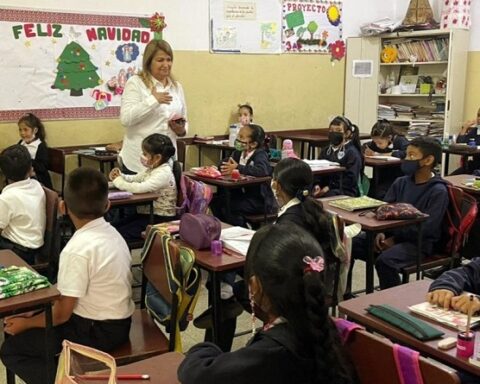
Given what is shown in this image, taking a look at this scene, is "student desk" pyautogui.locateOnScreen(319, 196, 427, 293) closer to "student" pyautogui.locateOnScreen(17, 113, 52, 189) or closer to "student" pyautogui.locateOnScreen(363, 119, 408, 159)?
"student" pyautogui.locateOnScreen(363, 119, 408, 159)

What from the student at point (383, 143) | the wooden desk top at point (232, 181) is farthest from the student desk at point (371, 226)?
the student at point (383, 143)

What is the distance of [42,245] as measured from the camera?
3.21m

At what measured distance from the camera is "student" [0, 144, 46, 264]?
3.11 metres

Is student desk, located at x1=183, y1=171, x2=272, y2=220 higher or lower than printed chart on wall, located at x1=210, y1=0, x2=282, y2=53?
lower

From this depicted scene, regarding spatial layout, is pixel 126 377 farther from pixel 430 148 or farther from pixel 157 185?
pixel 430 148

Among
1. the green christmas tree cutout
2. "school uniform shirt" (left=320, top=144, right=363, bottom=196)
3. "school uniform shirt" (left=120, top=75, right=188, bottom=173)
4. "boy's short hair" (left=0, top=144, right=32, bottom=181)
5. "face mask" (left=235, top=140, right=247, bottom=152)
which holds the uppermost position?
the green christmas tree cutout

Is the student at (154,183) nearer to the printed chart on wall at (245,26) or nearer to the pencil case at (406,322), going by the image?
the pencil case at (406,322)

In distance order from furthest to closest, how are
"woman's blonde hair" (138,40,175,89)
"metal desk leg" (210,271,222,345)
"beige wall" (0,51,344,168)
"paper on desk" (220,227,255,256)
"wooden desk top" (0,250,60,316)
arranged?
1. "beige wall" (0,51,344,168)
2. "woman's blonde hair" (138,40,175,89)
3. "paper on desk" (220,227,255,256)
4. "metal desk leg" (210,271,222,345)
5. "wooden desk top" (0,250,60,316)

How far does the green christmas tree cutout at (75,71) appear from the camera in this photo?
18.2 ft

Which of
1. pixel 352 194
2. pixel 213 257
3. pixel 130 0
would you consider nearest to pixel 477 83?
pixel 352 194

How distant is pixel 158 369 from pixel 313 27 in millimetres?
6266

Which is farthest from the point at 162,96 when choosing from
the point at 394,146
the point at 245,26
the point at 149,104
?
the point at 245,26

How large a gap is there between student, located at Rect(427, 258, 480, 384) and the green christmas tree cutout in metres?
4.56

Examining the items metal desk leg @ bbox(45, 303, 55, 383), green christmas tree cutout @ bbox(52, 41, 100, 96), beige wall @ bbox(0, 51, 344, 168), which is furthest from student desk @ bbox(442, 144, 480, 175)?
metal desk leg @ bbox(45, 303, 55, 383)
